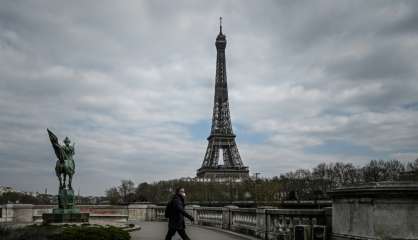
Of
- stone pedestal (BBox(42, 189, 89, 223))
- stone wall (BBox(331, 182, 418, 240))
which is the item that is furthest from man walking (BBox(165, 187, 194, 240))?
stone pedestal (BBox(42, 189, 89, 223))

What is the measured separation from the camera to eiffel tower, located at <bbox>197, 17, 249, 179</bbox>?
12900 centimetres

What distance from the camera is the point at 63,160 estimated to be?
81.5 ft

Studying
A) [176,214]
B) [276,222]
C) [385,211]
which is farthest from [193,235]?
[385,211]

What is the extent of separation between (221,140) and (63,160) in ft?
350

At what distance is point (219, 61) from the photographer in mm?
135125

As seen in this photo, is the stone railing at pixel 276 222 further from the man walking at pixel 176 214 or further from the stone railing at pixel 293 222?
the man walking at pixel 176 214

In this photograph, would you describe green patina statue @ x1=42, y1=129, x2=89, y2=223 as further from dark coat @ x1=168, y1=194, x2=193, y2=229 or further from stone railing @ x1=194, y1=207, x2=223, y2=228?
dark coat @ x1=168, y1=194, x2=193, y2=229

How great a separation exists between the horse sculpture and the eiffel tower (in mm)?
103859

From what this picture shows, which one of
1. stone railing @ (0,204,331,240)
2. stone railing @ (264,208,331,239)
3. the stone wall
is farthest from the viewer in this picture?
stone railing @ (0,204,331,240)

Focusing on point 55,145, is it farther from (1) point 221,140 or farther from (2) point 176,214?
(1) point 221,140

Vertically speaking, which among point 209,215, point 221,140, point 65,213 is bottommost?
point 209,215

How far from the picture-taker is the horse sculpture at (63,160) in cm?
2458

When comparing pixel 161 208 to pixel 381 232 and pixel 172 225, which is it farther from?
pixel 381 232

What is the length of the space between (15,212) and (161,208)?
12648 mm
